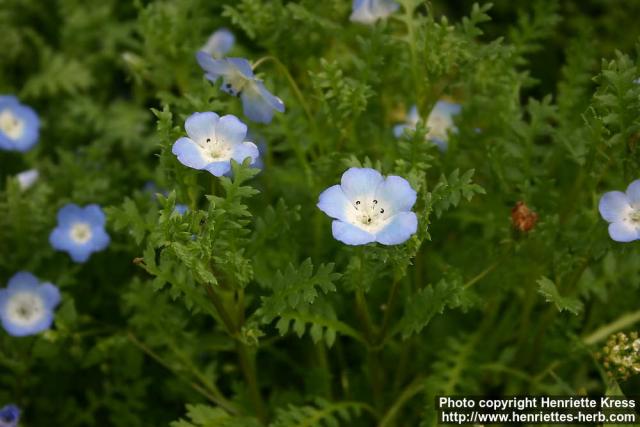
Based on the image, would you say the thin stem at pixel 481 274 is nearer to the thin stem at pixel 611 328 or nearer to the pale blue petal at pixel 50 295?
the thin stem at pixel 611 328

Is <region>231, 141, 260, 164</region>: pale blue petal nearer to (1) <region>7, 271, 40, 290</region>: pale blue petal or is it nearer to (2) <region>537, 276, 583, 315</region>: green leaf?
(2) <region>537, 276, 583, 315</region>: green leaf

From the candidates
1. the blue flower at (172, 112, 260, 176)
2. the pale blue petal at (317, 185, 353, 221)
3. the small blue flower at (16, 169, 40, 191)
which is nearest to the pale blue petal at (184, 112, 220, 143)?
the blue flower at (172, 112, 260, 176)

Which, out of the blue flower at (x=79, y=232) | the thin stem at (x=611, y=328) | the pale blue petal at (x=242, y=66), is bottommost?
the thin stem at (x=611, y=328)

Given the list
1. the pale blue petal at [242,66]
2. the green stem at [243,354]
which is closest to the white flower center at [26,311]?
the green stem at [243,354]

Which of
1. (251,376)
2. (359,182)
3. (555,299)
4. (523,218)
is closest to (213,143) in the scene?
(359,182)

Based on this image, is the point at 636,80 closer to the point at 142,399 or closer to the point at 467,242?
the point at 467,242
